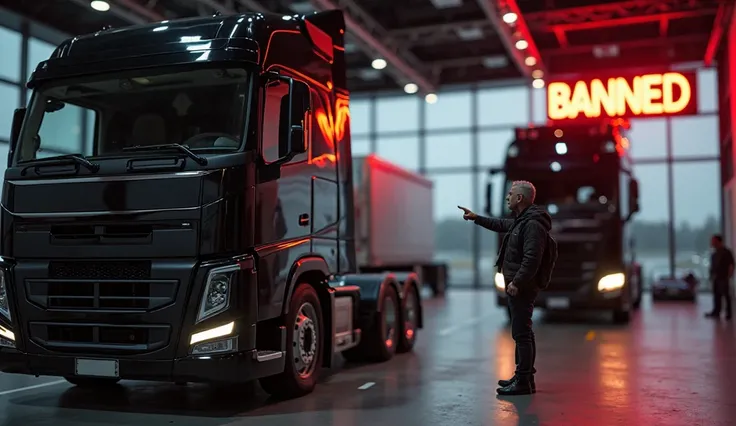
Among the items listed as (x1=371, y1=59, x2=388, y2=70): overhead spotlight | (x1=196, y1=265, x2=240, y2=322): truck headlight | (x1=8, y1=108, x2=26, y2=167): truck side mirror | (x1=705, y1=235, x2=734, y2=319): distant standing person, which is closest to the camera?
(x1=196, y1=265, x2=240, y2=322): truck headlight

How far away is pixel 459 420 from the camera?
5.36 m

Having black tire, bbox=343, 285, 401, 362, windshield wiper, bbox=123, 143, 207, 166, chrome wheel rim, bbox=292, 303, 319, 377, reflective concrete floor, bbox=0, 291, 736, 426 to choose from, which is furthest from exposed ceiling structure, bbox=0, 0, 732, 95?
windshield wiper, bbox=123, 143, 207, 166

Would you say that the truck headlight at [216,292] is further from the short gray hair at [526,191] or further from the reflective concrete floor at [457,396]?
the short gray hair at [526,191]

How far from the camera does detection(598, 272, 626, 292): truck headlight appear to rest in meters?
11.8

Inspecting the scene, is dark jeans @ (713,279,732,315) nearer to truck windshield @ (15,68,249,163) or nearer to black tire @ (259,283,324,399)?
black tire @ (259,283,324,399)

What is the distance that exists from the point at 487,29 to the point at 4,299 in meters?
15.4

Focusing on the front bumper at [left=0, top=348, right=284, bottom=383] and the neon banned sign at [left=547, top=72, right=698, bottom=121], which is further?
the neon banned sign at [left=547, top=72, right=698, bottom=121]

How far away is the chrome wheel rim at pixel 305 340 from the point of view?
6078mm

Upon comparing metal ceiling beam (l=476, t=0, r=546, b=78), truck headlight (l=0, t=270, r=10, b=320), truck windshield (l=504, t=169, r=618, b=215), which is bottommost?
truck headlight (l=0, t=270, r=10, b=320)

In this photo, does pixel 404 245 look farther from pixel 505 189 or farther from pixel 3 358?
pixel 3 358

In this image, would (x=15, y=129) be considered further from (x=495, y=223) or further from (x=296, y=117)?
(x=495, y=223)

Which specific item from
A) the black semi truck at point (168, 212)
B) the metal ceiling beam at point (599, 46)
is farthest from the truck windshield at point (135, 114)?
the metal ceiling beam at point (599, 46)

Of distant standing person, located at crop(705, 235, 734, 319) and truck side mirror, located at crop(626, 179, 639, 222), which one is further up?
truck side mirror, located at crop(626, 179, 639, 222)

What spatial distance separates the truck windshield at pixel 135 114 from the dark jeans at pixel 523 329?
103 inches
